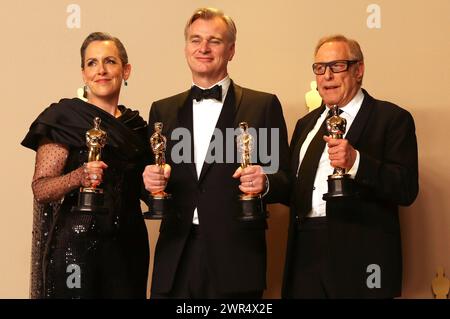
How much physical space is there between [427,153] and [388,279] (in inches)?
37.8

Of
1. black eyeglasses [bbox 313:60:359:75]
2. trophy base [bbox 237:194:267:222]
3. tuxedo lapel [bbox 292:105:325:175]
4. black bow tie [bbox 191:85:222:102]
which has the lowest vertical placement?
trophy base [bbox 237:194:267:222]

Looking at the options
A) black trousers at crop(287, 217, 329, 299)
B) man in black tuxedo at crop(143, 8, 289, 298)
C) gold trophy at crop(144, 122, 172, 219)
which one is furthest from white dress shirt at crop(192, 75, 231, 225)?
black trousers at crop(287, 217, 329, 299)

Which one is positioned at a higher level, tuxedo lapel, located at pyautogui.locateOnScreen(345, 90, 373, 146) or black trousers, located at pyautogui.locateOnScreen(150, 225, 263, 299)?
tuxedo lapel, located at pyautogui.locateOnScreen(345, 90, 373, 146)

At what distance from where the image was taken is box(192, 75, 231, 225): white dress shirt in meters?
2.68

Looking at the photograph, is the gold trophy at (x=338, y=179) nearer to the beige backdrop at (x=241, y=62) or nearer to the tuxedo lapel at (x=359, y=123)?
the tuxedo lapel at (x=359, y=123)

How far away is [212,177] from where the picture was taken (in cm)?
263

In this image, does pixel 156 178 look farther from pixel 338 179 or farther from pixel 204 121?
pixel 338 179

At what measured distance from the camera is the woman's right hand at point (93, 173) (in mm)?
2552

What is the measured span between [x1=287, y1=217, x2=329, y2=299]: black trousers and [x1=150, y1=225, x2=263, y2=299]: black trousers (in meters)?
0.21

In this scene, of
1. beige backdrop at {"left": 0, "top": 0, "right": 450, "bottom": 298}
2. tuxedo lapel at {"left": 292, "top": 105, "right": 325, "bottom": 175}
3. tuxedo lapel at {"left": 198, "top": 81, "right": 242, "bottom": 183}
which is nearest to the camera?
tuxedo lapel at {"left": 198, "top": 81, "right": 242, "bottom": 183}

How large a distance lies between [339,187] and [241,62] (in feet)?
3.91

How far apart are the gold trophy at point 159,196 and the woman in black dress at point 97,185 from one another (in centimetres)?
18

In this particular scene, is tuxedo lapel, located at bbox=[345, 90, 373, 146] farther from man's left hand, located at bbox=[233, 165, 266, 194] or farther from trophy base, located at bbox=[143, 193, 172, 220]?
trophy base, located at bbox=[143, 193, 172, 220]

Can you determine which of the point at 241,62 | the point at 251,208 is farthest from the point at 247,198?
the point at 241,62
